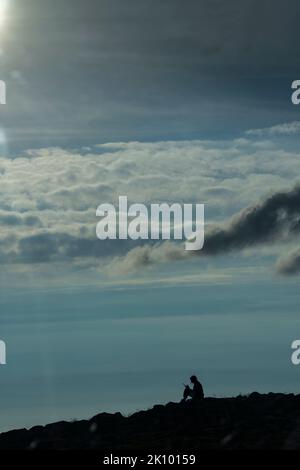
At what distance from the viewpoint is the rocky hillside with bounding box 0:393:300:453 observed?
4300 centimetres

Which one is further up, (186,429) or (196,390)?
(196,390)

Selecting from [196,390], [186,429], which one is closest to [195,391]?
[196,390]

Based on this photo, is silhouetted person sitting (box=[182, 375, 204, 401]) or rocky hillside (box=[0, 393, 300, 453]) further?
silhouetted person sitting (box=[182, 375, 204, 401])

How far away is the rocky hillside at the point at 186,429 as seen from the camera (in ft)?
141

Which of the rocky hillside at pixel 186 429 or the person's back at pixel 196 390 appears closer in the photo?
the rocky hillside at pixel 186 429

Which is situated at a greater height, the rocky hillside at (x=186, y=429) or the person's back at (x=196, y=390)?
the person's back at (x=196, y=390)

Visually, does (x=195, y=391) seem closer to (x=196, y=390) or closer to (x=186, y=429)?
(x=196, y=390)

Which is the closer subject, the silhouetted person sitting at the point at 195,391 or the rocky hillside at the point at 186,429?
the rocky hillside at the point at 186,429

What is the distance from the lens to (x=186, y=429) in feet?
151

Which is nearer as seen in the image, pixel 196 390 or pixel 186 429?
pixel 186 429
